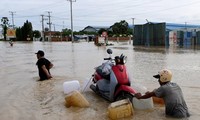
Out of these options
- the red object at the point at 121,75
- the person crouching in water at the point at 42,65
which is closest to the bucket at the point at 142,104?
the red object at the point at 121,75

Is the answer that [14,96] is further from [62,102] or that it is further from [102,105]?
[102,105]

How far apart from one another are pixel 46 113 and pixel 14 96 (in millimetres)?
2136

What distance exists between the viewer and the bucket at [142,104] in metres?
6.98

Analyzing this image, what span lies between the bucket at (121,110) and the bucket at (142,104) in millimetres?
444

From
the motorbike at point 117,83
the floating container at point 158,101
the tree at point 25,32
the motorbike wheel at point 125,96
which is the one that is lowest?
the floating container at point 158,101

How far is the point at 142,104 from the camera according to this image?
6.99 m

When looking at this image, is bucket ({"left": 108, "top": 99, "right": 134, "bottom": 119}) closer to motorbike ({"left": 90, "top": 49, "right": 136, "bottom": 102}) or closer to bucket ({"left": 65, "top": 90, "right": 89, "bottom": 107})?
motorbike ({"left": 90, "top": 49, "right": 136, "bottom": 102})

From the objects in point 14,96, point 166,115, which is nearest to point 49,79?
point 14,96

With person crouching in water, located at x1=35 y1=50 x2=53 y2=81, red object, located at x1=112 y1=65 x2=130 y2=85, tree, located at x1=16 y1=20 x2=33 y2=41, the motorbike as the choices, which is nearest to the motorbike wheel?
the motorbike

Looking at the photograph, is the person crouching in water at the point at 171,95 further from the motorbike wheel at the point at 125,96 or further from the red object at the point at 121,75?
the red object at the point at 121,75

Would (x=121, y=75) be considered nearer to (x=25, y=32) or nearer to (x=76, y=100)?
(x=76, y=100)

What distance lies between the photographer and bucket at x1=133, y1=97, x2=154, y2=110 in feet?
22.9

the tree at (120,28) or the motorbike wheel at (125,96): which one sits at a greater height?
the tree at (120,28)

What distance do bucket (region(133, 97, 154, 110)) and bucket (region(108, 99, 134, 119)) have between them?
0.44 meters
